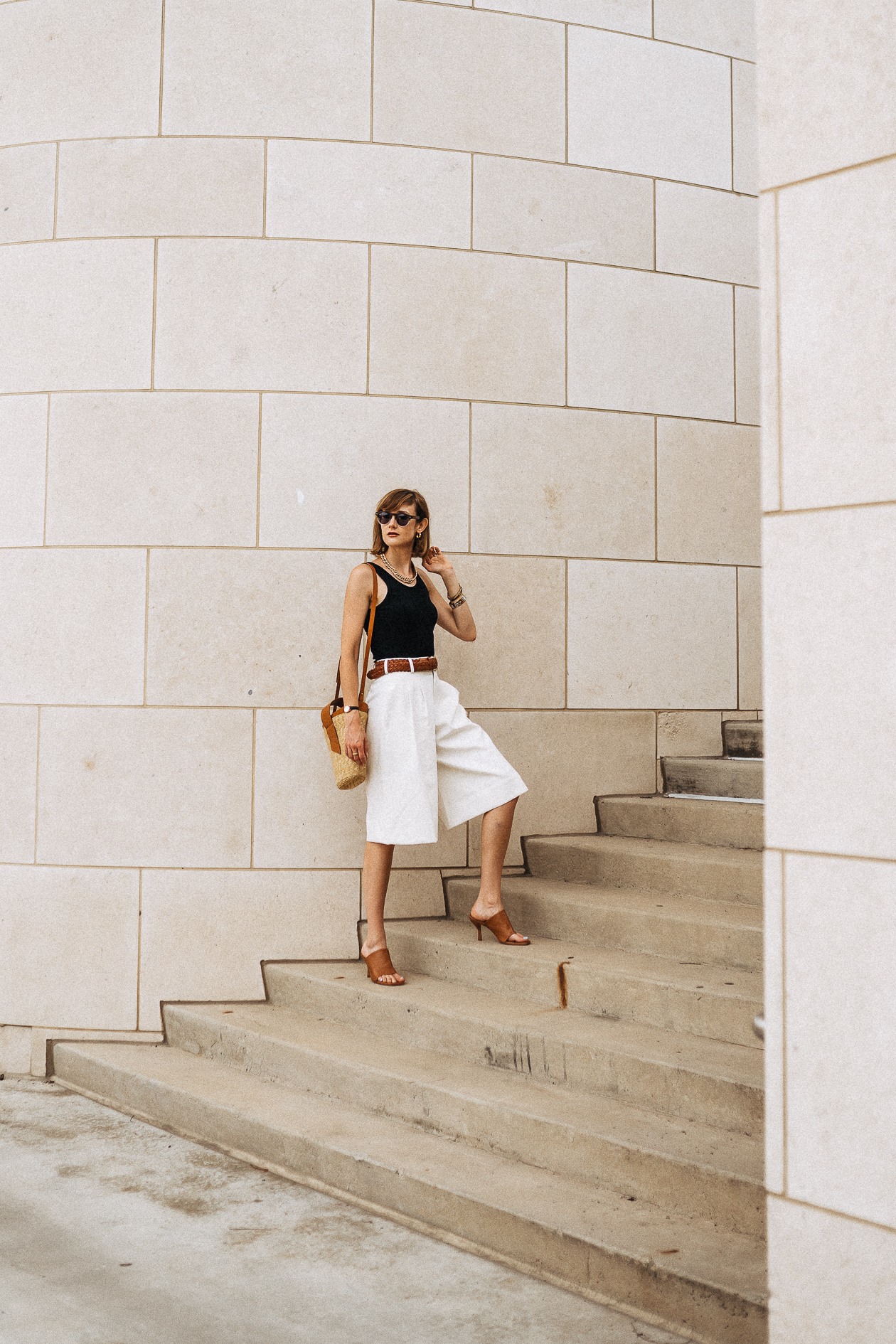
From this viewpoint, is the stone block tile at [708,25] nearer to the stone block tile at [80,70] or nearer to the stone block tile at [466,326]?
the stone block tile at [466,326]

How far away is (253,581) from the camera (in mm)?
5832

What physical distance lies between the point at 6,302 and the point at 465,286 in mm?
2300

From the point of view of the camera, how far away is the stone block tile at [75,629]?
5.80 meters

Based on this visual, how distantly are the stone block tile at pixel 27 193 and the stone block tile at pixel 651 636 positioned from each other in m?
3.19

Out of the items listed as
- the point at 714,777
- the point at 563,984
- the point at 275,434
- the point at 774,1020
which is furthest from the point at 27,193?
the point at 774,1020

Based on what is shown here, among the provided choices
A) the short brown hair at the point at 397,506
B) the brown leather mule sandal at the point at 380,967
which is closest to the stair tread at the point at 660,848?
the brown leather mule sandal at the point at 380,967

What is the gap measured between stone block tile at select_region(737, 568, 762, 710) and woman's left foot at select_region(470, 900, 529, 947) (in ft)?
6.89

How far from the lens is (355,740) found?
5.04m

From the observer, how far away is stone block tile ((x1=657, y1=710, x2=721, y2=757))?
20.8 feet

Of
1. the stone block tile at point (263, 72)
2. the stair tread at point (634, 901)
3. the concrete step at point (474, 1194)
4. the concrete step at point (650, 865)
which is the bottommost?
the concrete step at point (474, 1194)

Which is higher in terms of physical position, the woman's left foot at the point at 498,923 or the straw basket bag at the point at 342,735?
the straw basket bag at the point at 342,735

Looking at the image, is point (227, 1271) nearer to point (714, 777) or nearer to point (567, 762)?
point (567, 762)

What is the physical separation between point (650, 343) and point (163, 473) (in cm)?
260

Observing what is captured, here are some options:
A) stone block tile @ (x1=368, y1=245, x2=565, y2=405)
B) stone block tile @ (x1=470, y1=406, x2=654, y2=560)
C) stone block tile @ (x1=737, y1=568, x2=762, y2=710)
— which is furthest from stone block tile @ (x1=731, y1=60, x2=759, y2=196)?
stone block tile @ (x1=737, y1=568, x2=762, y2=710)
